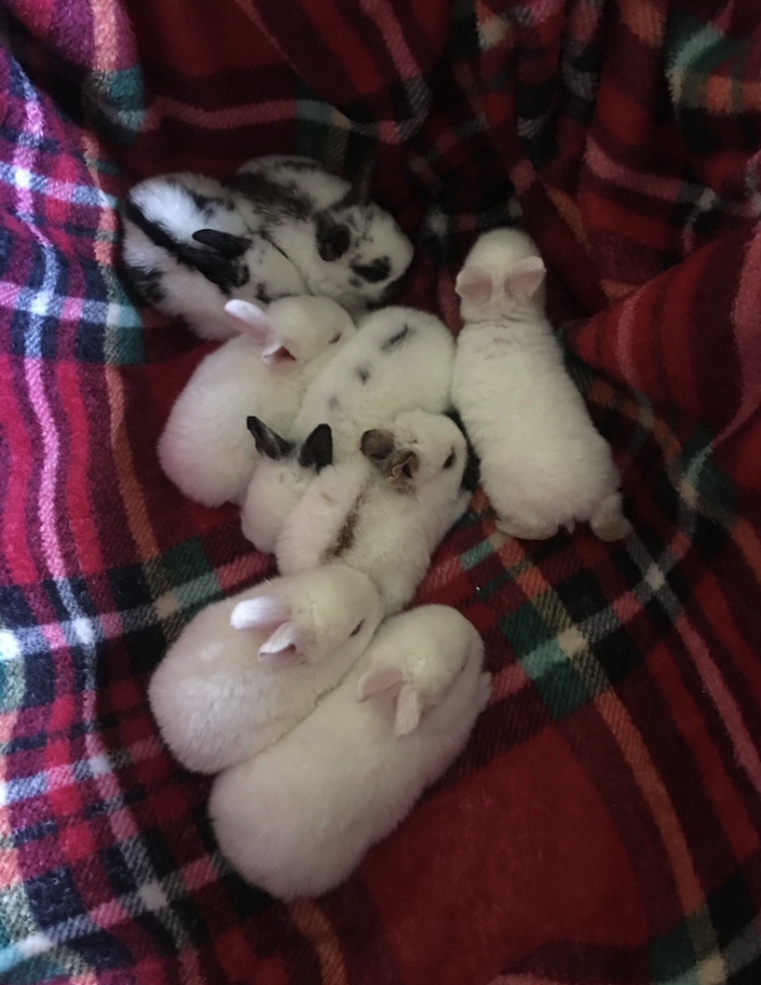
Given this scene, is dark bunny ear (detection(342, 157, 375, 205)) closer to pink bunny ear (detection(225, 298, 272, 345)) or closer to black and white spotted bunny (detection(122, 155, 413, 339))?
black and white spotted bunny (detection(122, 155, 413, 339))

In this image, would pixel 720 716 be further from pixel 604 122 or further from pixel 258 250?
pixel 258 250

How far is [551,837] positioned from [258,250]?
1.26 m

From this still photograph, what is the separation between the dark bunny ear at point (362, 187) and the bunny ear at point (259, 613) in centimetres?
89

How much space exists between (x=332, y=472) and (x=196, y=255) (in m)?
0.52

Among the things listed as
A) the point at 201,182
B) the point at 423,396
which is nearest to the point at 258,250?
the point at 201,182

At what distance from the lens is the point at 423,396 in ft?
5.21

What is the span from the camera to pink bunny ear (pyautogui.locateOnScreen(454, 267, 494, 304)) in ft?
5.12

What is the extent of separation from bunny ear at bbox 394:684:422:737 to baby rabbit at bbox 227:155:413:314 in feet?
2.96

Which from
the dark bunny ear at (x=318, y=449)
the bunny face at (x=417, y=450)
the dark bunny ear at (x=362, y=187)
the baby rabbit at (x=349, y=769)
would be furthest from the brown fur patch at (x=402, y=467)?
the dark bunny ear at (x=362, y=187)

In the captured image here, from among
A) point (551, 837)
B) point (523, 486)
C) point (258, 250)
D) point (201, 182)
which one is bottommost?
point (551, 837)

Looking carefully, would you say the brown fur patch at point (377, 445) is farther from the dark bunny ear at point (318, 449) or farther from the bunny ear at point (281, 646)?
the bunny ear at point (281, 646)

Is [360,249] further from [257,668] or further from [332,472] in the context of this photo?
[257,668]

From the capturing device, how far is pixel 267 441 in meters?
1.49

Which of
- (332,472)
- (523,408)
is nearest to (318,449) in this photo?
(332,472)
